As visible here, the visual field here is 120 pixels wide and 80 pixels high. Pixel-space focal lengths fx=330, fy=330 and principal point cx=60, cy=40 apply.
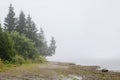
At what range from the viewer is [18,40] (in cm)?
6016

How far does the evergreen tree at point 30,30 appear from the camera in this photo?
241 feet

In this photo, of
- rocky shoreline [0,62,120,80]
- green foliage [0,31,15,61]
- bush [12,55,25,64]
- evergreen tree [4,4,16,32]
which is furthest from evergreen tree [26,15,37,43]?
rocky shoreline [0,62,120,80]

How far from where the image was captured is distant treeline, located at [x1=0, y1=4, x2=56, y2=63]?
165 feet

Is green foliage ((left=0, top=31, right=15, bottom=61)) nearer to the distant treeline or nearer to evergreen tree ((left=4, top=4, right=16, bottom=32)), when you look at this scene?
the distant treeline

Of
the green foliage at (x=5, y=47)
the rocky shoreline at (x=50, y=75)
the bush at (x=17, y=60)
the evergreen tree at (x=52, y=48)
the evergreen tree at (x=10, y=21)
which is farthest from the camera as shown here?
the evergreen tree at (x=52, y=48)

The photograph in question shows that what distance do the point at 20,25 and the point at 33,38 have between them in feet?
16.3

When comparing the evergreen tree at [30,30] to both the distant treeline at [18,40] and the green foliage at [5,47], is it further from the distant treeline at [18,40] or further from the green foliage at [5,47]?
the green foliage at [5,47]

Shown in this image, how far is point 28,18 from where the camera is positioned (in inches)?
2972

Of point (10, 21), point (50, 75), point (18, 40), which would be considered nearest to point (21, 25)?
point (10, 21)

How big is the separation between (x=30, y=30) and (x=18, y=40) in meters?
13.6

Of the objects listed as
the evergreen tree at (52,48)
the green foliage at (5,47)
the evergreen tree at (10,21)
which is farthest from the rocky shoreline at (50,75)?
the evergreen tree at (52,48)

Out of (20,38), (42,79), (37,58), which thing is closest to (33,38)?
(37,58)

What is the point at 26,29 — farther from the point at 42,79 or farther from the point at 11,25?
the point at 42,79

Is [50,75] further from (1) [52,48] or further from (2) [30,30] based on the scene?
(1) [52,48]
